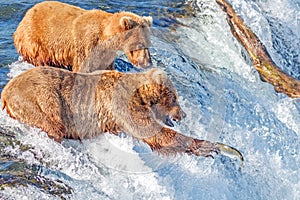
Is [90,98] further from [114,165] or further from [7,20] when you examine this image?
[7,20]

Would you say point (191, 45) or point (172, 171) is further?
point (191, 45)

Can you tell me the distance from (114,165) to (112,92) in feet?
2.61

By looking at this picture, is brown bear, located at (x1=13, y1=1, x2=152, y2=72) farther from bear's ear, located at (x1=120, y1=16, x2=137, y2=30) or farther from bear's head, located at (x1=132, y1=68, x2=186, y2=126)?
bear's head, located at (x1=132, y1=68, x2=186, y2=126)

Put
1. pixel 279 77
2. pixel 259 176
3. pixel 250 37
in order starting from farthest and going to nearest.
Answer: pixel 250 37 < pixel 279 77 < pixel 259 176

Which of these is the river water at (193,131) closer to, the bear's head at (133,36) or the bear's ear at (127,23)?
the bear's head at (133,36)

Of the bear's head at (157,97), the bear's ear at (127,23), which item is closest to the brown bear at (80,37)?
the bear's ear at (127,23)

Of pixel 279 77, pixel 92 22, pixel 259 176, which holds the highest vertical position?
pixel 92 22

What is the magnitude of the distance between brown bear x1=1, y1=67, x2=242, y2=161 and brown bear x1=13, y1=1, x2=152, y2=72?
3.63ft

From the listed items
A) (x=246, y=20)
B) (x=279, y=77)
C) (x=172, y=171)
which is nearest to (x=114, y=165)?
(x=172, y=171)

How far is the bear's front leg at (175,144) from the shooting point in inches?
224

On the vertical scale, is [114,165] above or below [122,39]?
below

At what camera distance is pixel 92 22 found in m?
7.23

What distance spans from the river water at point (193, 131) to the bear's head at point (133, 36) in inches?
18.3

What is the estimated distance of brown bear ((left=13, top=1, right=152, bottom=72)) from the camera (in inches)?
281
